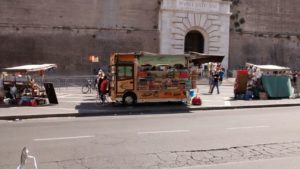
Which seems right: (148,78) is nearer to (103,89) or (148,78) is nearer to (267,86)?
(103,89)

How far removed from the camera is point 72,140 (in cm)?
984

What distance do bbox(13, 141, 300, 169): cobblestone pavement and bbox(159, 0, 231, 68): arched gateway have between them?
29.6 metres

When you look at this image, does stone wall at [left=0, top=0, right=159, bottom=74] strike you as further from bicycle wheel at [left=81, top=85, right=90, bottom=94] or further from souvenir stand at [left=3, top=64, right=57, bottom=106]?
souvenir stand at [left=3, top=64, right=57, bottom=106]

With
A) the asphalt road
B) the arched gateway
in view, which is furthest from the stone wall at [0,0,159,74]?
the asphalt road

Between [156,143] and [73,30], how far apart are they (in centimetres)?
2824

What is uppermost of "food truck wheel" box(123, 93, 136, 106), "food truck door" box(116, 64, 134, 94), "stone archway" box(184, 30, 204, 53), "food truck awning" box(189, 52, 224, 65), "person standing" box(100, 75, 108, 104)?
"stone archway" box(184, 30, 204, 53)

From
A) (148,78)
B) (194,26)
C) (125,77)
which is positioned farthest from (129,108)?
(194,26)

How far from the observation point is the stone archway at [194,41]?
4006 centimetres

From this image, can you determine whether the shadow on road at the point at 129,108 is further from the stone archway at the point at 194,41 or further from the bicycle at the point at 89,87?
the stone archway at the point at 194,41

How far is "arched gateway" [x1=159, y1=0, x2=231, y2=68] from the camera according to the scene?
37.9m

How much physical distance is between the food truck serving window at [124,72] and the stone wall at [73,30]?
18044 millimetres

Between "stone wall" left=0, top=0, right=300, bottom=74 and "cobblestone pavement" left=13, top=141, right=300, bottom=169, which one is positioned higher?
"stone wall" left=0, top=0, right=300, bottom=74

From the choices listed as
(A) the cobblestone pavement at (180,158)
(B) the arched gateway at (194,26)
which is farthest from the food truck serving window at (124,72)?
(B) the arched gateway at (194,26)

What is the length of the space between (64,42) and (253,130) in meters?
26.9
